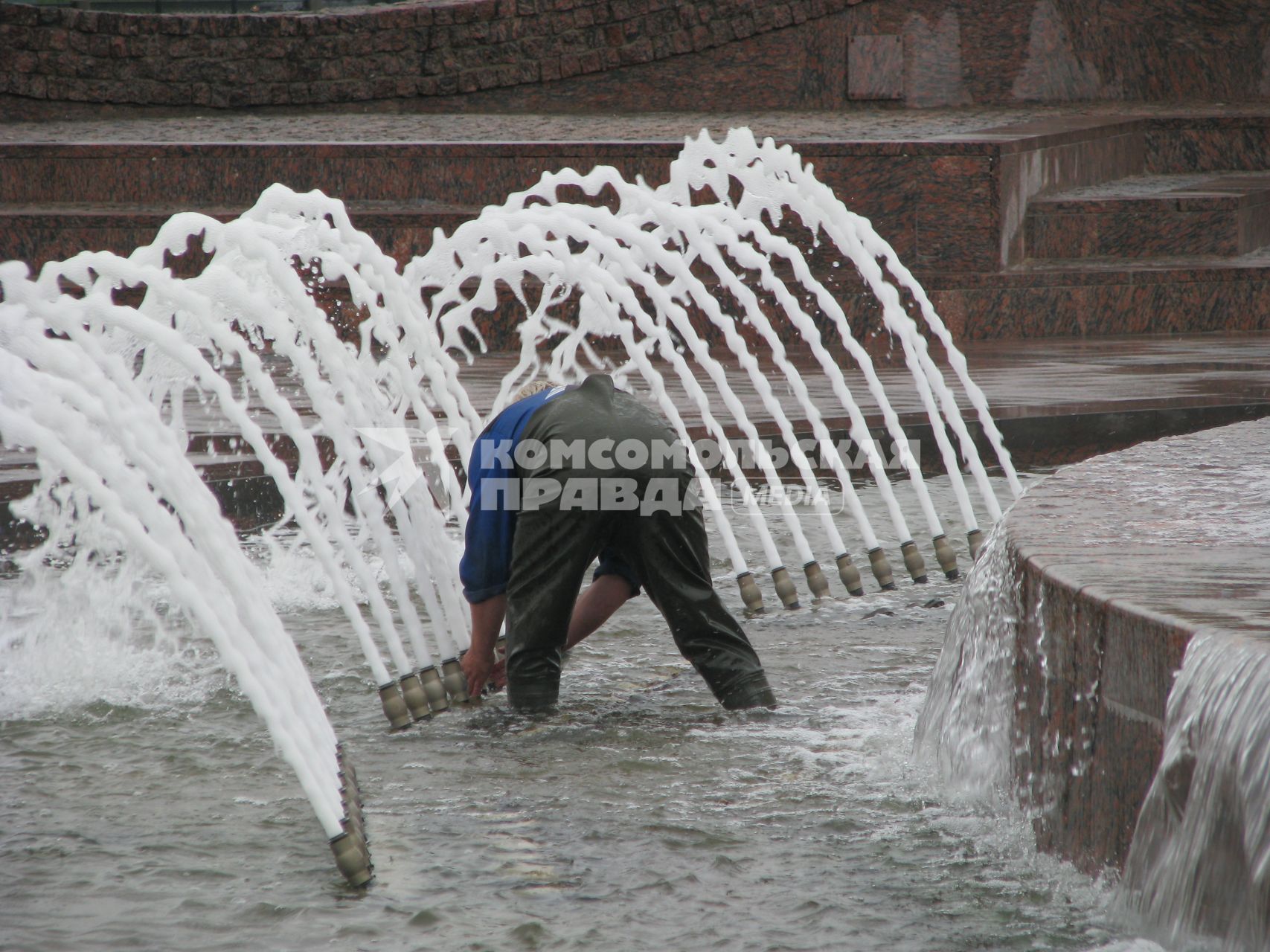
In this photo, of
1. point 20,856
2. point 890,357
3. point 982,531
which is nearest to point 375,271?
point 20,856

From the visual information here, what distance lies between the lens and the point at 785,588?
20.9 feet

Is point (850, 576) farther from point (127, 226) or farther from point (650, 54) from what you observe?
point (650, 54)

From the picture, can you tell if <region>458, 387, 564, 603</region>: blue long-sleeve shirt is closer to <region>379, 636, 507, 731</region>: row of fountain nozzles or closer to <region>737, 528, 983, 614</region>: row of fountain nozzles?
<region>379, 636, 507, 731</region>: row of fountain nozzles

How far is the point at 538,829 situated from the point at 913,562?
3008 mm

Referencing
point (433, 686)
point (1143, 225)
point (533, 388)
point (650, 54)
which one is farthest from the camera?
point (650, 54)

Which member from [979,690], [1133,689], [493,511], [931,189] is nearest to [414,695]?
[493,511]

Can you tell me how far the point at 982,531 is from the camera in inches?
287

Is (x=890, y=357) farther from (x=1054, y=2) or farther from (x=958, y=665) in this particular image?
(x=958, y=665)

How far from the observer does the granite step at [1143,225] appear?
12922 mm

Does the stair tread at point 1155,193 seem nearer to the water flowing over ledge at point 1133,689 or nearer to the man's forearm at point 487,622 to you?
the water flowing over ledge at point 1133,689

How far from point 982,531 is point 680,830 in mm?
3584

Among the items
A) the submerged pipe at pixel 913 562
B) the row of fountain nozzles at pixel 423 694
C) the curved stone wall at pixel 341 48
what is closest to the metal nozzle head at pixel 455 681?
the row of fountain nozzles at pixel 423 694

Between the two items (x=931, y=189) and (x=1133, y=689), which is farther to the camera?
(x=931, y=189)

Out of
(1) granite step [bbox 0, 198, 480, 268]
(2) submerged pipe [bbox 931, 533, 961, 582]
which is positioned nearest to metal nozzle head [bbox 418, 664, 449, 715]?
(2) submerged pipe [bbox 931, 533, 961, 582]
